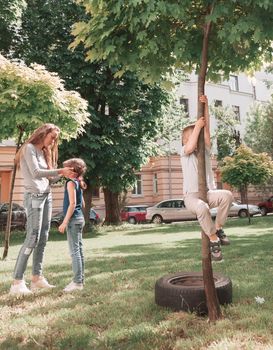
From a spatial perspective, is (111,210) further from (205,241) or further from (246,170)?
(205,241)

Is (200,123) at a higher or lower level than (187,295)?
higher

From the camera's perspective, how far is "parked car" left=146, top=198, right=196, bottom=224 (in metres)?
30.7

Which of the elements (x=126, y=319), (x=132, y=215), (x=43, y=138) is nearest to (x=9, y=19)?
(x=43, y=138)

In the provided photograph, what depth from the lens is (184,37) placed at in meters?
5.14

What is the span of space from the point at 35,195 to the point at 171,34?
2.74 m

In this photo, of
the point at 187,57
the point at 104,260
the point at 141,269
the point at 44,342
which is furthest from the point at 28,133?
the point at 44,342

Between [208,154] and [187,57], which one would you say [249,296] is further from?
[187,57]

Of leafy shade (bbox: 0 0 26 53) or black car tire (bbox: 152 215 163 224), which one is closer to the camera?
leafy shade (bbox: 0 0 26 53)

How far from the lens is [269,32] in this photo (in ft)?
14.0

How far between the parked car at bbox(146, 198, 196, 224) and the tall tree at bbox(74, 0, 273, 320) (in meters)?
25.3

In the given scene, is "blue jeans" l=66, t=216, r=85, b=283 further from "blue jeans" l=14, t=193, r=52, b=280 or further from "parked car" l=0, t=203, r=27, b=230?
"parked car" l=0, t=203, r=27, b=230

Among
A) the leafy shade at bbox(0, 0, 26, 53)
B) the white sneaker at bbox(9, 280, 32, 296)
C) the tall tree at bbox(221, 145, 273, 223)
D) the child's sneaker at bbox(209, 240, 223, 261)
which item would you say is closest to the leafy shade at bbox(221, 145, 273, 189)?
the tall tree at bbox(221, 145, 273, 223)

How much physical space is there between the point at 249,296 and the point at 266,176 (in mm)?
17740

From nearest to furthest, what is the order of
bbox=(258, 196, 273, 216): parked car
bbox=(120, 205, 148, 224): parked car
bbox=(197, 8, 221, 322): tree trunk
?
bbox=(197, 8, 221, 322): tree trunk
bbox=(120, 205, 148, 224): parked car
bbox=(258, 196, 273, 216): parked car
